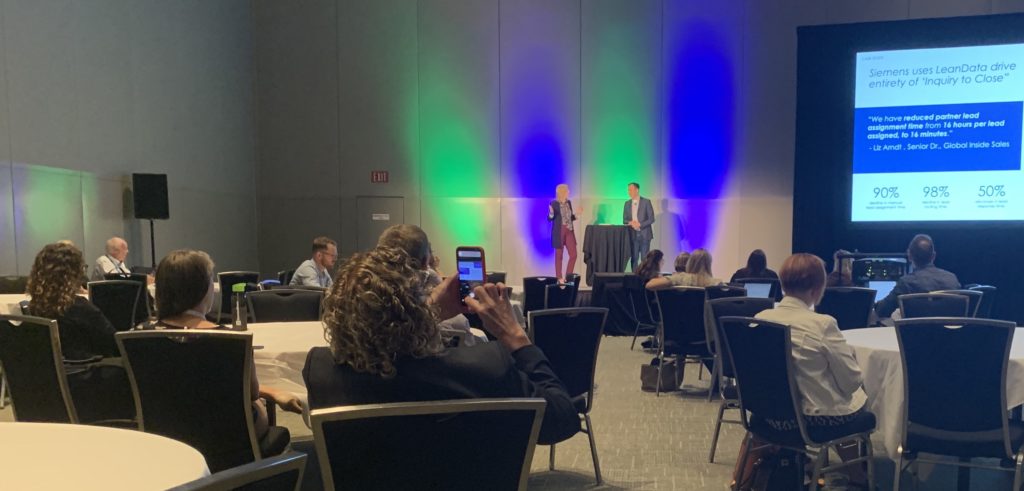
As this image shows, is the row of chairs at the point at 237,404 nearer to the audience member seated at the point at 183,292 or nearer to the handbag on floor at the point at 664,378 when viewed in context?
the audience member seated at the point at 183,292

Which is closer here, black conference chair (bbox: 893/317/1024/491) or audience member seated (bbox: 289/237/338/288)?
black conference chair (bbox: 893/317/1024/491)

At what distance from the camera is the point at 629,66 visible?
459 inches

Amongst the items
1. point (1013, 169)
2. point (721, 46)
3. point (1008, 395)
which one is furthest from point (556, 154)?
point (1008, 395)

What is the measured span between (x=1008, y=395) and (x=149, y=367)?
3298mm

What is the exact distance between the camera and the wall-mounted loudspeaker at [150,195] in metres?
8.99

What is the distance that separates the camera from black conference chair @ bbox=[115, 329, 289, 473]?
2.36m

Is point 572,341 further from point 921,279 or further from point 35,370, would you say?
point 921,279

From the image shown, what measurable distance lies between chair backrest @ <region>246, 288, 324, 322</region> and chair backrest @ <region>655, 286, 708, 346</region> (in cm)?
246

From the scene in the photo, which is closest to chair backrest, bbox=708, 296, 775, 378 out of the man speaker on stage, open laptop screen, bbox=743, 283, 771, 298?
open laptop screen, bbox=743, 283, 771, 298

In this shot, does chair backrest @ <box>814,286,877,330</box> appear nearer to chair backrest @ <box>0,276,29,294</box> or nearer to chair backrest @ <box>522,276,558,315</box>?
Result: chair backrest @ <box>522,276,558,315</box>

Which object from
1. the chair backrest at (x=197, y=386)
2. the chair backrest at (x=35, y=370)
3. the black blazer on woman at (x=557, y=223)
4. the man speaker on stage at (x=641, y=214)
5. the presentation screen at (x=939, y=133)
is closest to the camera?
the chair backrest at (x=197, y=386)

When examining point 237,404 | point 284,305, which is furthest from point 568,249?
point 237,404

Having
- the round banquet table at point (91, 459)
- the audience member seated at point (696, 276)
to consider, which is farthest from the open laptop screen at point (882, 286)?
the round banquet table at point (91, 459)

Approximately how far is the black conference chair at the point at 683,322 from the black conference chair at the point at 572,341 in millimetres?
1857
